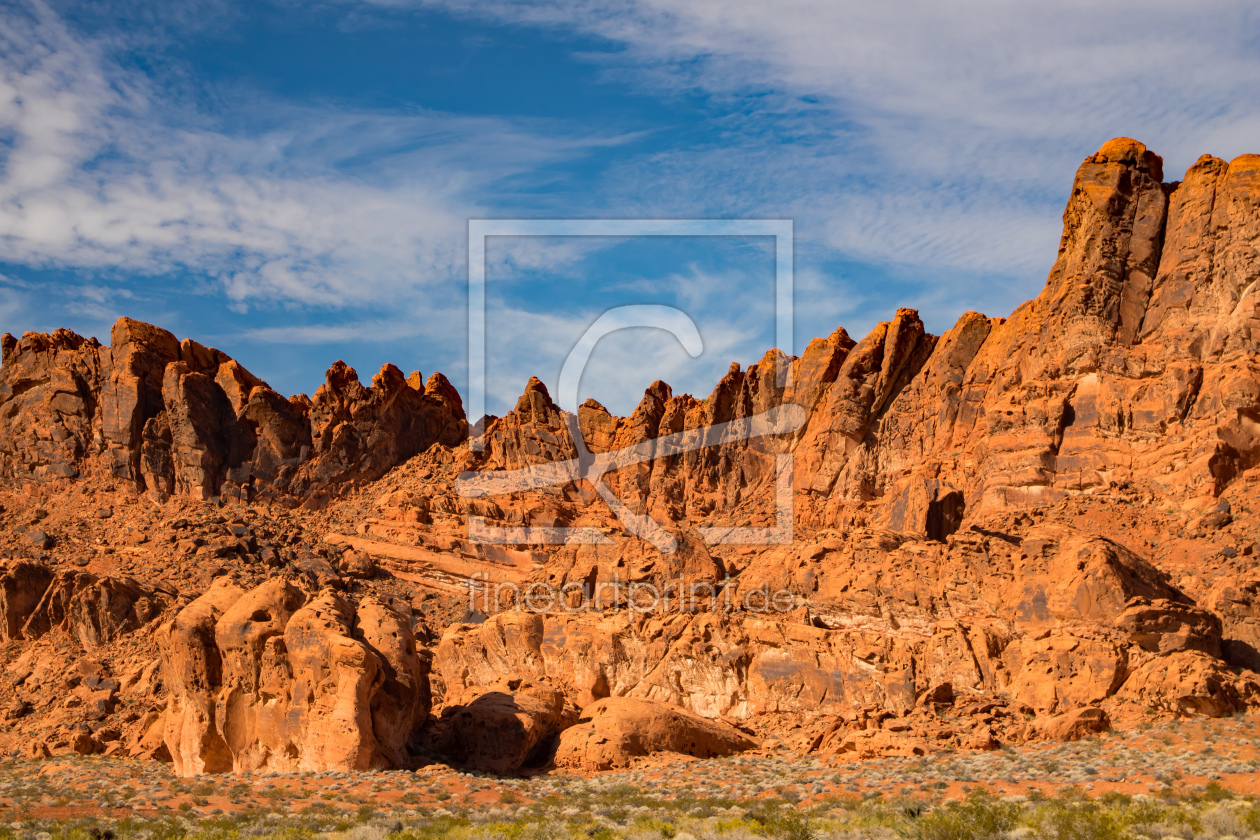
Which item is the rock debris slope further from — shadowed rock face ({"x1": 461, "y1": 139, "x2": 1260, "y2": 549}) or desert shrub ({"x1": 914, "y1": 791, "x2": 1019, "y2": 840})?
desert shrub ({"x1": 914, "y1": 791, "x2": 1019, "y2": 840})

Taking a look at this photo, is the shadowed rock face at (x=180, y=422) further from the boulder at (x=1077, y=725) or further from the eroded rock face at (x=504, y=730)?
the boulder at (x=1077, y=725)

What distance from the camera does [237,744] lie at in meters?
33.6

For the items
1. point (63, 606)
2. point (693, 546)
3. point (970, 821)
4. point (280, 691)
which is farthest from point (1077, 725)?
point (63, 606)

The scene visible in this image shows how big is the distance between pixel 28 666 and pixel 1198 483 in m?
51.3

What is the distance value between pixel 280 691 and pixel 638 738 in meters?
10.9

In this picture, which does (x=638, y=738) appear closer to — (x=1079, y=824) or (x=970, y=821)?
(x=970, y=821)

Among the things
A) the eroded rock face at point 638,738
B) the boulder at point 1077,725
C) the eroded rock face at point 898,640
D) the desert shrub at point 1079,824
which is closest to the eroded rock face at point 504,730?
the eroded rock face at point 638,738

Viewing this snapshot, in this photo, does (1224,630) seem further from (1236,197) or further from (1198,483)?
(1236,197)

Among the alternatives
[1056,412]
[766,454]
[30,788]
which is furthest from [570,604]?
[766,454]

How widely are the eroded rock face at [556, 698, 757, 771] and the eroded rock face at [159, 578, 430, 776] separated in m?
5.26

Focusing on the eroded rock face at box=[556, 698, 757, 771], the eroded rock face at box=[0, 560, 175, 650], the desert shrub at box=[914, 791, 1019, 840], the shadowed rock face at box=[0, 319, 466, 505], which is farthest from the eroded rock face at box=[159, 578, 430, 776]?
the shadowed rock face at box=[0, 319, 466, 505]

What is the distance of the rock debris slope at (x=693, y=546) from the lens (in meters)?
35.1

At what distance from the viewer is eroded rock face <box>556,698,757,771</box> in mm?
35000

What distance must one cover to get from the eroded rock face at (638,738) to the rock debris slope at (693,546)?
109mm
